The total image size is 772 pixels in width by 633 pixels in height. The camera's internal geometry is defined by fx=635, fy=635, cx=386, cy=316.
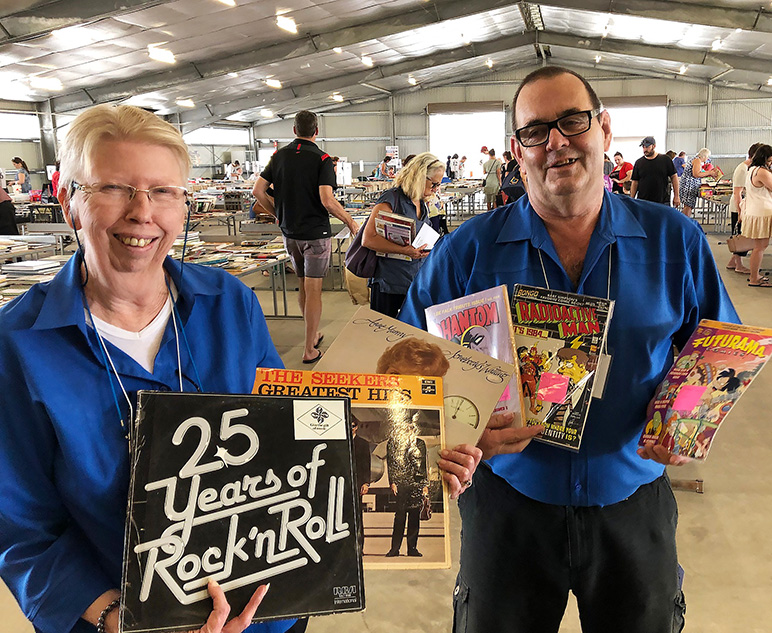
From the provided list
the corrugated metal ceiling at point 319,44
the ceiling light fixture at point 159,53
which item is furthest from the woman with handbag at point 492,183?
the ceiling light fixture at point 159,53

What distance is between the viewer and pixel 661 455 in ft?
3.87

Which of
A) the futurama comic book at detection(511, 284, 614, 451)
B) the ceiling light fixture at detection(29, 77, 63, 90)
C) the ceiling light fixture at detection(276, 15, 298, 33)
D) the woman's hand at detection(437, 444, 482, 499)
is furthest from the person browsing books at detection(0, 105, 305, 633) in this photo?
the ceiling light fixture at detection(29, 77, 63, 90)

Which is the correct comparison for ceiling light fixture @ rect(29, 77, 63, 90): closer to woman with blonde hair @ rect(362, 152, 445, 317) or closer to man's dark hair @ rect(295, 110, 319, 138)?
man's dark hair @ rect(295, 110, 319, 138)

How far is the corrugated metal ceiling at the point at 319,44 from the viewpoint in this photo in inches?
409

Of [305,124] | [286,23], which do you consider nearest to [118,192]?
[305,124]

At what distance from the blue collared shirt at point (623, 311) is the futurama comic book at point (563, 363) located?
0.32ft

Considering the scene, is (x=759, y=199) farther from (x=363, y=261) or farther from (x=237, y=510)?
(x=237, y=510)

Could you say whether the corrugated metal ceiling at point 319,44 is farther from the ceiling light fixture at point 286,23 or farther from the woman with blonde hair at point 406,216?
the woman with blonde hair at point 406,216

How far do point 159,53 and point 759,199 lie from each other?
10.5 metres

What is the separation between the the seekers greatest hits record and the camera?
0.79 meters

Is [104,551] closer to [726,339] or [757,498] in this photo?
[726,339]

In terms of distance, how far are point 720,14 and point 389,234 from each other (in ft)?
34.7

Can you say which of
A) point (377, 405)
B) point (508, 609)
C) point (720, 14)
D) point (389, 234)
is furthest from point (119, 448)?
point (720, 14)

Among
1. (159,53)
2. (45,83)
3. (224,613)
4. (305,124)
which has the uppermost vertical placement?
(159,53)
